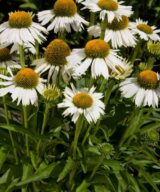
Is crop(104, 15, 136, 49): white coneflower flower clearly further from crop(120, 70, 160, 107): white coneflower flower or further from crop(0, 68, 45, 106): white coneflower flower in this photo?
crop(0, 68, 45, 106): white coneflower flower

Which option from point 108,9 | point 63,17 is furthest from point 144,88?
point 63,17

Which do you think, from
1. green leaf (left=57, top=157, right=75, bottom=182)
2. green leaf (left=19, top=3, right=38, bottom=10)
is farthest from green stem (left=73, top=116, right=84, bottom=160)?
green leaf (left=19, top=3, right=38, bottom=10)

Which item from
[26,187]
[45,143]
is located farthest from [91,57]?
[26,187]

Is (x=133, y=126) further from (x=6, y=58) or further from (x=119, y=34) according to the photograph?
(x=6, y=58)

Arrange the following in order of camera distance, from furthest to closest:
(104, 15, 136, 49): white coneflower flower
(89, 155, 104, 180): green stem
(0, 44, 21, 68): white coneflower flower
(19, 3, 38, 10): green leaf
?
(19, 3, 38, 10): green leaf
(0, 44, 21, 68): white coneflower flower
(104, 15, 136, 49): white coneflower flower
(89, 155, 104, 180): green stem

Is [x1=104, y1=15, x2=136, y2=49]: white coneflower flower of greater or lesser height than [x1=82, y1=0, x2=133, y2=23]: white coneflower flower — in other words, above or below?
below
